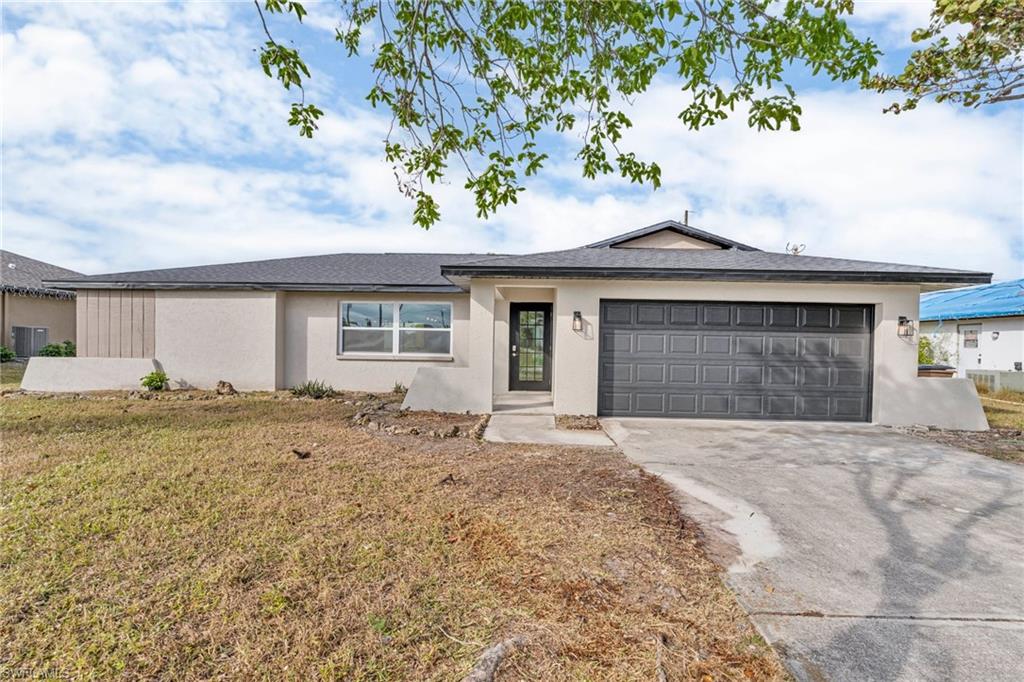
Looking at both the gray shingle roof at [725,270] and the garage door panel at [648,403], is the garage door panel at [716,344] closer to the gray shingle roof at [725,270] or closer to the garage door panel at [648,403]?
the gray shingle roof at [725,270]

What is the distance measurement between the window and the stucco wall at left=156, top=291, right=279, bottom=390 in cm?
182

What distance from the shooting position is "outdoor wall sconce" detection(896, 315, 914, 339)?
866cm

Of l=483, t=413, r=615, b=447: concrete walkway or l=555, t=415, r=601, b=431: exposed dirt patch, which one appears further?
l=555, t=415, r=601, b=431: exposed dirt patch

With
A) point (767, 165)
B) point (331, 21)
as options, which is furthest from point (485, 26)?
point (767, 165)

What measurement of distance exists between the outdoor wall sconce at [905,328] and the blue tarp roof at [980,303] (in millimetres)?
9055

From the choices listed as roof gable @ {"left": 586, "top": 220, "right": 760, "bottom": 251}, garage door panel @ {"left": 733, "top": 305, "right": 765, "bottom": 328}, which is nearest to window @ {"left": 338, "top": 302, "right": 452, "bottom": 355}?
roof gable @ {"left": 586, "top": 220, "right": 760, "bottom": 251}

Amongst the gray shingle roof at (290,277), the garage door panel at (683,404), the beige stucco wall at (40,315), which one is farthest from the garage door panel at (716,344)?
the beige stucco wall at (40,315)

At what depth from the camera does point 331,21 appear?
4676 mm

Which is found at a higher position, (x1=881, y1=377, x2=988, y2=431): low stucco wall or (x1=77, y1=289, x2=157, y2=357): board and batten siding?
(x1=77, y1=289, x2=157, y2=357): board and batten siding

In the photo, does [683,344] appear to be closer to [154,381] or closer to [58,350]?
[154,381]

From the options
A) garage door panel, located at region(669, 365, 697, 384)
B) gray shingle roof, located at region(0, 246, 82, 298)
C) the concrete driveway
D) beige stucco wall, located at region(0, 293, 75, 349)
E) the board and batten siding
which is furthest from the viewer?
gray shingle roof, located at region(0, 246, 82, 298)

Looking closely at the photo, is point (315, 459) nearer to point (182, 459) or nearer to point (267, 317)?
point (182, 459)

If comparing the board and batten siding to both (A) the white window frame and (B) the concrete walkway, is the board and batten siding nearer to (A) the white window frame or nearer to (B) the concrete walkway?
(A) the white window frame

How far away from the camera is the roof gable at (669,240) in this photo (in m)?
13.1
